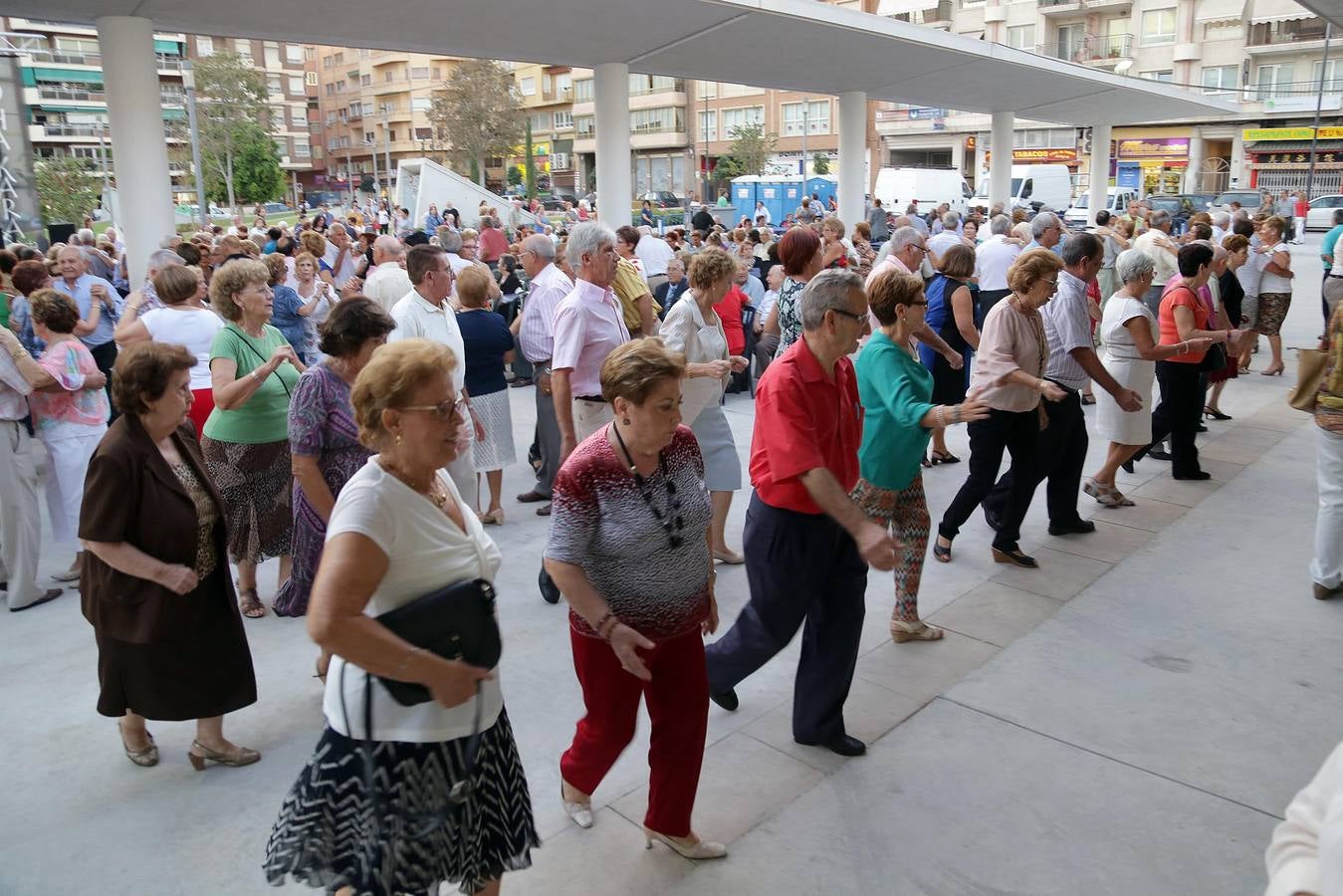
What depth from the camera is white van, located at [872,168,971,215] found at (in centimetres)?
3681

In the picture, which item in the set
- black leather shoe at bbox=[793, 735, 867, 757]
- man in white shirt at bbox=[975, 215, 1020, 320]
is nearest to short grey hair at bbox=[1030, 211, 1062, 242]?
man in white shirt at bbox=[975, 215, 1020, 320]

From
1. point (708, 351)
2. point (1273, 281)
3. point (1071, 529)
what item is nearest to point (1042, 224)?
point (1273, 281)

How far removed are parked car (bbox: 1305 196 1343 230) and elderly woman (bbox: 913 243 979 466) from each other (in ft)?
121

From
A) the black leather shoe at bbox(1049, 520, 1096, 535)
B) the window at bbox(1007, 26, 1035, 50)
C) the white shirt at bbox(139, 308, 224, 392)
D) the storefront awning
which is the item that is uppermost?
the window at bbox(1007, 26, 1035, 50)

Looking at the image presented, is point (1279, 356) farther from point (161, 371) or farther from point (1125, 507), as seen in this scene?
point (161, 371)

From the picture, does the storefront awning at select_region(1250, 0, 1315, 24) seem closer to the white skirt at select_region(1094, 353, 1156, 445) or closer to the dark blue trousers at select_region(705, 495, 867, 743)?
the white skirt at select_region(1094, 353, 1156, 445)

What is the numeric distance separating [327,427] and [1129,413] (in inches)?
208

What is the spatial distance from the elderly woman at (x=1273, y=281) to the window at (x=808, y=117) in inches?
2160

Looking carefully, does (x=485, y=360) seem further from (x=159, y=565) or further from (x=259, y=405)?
(x=159, y=565)

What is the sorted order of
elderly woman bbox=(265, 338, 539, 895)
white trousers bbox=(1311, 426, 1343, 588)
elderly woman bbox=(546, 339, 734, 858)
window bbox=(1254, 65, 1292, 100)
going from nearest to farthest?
1. elderly woman bbox=(265, 338, 539, 895)
2. elderly woman bbox=(546, 339, 734, 858)
3. white trousers bbox=(1311, 426, 1343, 588)
4. window bbox=(1254, 65, 1292, 100)

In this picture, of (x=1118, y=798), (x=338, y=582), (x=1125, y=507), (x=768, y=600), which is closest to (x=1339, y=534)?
(x=1125, y=507)

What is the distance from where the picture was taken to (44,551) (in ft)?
21.8

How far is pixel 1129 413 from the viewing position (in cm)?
666

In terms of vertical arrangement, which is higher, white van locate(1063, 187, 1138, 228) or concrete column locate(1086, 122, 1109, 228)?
concrete column locate(1086, 122, 1109, 228)
